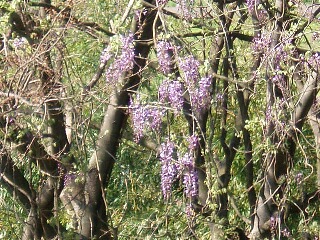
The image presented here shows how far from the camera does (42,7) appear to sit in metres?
4.12

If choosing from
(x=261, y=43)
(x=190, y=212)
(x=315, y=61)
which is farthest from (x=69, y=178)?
(x=315, y=61)

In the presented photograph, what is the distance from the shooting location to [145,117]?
3779 millimetres

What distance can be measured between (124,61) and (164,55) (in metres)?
0.20

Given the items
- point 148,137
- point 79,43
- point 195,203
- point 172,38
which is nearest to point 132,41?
point 172,38

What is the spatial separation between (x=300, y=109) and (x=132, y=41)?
3.03 ft

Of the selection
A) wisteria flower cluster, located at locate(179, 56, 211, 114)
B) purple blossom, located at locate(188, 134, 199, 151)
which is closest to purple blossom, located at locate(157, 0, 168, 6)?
wisteria flower cluster, located at locate(179, 56, 211, 114)

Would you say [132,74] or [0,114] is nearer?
[0,114]

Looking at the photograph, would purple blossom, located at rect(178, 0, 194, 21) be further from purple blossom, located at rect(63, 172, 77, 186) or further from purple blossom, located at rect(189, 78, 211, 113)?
purple blossom, located at rect(63, 172, 77, 186)

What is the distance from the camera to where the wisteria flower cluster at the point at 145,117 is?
3754mm

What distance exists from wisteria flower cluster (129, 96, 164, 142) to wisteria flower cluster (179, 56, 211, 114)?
185 mm

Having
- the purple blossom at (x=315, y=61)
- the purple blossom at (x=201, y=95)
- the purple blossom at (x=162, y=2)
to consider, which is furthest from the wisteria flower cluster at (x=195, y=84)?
the purple blossom at (x=315, y=61)

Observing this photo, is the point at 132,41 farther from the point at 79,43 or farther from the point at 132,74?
the point at 79,43

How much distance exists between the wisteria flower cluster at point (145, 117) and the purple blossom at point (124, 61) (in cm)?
16

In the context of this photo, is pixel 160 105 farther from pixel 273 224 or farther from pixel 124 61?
pixel 273 224
